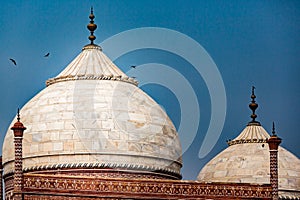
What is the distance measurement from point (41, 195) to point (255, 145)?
9.21 m

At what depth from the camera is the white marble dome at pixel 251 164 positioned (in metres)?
36.7

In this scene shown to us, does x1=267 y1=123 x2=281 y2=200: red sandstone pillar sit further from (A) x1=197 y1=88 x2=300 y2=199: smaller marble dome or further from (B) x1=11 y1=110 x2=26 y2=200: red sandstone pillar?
(B) x1=11 y1=110 x2=26 y2=200: red sandstone pillar

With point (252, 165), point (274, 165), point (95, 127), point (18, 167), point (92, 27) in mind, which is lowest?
point (18, 167)

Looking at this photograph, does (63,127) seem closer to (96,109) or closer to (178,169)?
(96,109)

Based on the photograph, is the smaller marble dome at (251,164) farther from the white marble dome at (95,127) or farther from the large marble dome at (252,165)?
the white marble dome at (95,127)

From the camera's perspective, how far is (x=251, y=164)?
36.9m

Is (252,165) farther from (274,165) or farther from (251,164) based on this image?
(274,165)

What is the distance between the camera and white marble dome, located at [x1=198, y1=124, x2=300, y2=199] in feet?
120

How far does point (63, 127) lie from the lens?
32688 mm

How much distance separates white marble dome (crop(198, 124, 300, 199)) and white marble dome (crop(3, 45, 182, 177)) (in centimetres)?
324

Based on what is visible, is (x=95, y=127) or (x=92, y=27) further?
(x=92, y=27)

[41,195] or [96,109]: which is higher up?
[96,109]

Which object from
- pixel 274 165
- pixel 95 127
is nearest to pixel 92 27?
pixel 95 127

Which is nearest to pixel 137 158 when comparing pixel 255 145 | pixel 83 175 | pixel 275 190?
pixel 83 175
